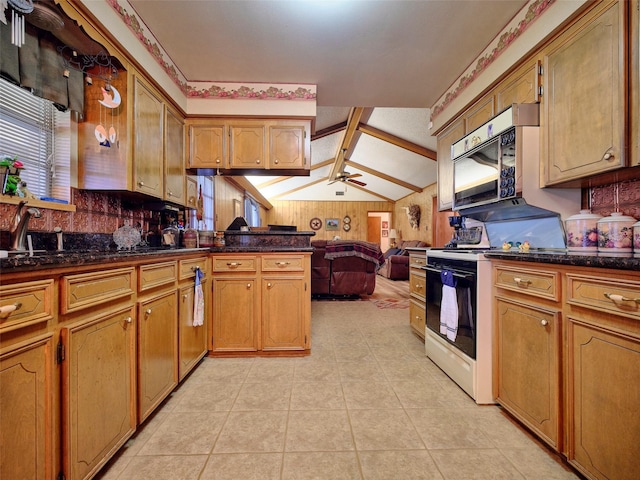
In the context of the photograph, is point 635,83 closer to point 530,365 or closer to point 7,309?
point 530,365

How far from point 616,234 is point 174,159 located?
3.11m

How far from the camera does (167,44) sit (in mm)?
2303

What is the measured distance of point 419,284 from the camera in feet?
9.16

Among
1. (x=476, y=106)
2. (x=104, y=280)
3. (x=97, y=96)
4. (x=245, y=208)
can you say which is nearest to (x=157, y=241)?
(x=97, y=96)

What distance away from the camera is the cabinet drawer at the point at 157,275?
151 cm

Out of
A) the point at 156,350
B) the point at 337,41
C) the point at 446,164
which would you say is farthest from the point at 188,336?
the point at 446,164

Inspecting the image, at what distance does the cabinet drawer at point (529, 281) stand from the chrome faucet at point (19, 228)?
2.39 m

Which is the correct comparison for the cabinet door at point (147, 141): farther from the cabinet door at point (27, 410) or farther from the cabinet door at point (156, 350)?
the cabinet door at point (27, 410)

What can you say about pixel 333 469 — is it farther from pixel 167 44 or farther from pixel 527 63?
pixel 167 44

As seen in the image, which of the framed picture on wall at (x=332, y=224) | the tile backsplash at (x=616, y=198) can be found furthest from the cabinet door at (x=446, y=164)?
the framed picture on wall at (x=332, y=224)

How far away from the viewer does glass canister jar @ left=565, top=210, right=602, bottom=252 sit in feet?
5.21

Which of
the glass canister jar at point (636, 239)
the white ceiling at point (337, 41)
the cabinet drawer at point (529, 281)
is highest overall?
the white ceiling at point (337, 41)

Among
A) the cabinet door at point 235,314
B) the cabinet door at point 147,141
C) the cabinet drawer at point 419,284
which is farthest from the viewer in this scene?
the cabinet drawer at point 419,284

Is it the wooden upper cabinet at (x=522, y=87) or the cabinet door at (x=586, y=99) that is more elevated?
the wooden upper cabinet at (x=522, y=87)
